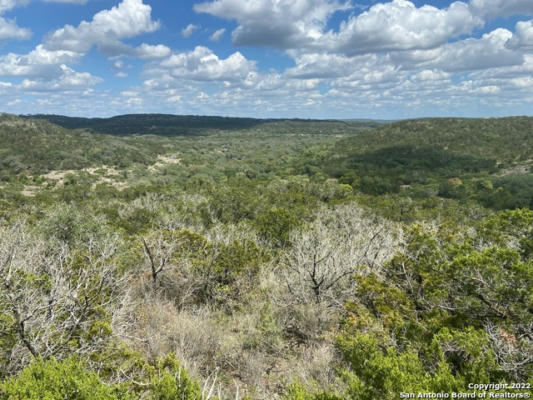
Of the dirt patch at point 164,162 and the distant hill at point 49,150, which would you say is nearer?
the distant hill at point 49,150

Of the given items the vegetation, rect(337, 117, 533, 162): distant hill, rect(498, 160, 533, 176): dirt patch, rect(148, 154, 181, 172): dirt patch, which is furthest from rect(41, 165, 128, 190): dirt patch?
rect(498, 160, 533, 176): dirt patch

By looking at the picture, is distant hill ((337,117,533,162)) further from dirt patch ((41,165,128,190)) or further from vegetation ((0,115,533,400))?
vegetation ((0,115,533,400))

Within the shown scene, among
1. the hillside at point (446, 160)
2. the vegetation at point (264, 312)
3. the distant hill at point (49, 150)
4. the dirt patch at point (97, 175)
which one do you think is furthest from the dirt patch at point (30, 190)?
the hillside at point (446, 160)

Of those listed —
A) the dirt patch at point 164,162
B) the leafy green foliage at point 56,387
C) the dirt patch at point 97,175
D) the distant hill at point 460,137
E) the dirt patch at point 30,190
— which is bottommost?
the dirt patch at point 30,190

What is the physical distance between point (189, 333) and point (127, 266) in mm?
4806

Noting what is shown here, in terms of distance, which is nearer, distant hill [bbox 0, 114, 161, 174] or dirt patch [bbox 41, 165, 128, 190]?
dirt patch [bbox 41, 165, 128, 190]

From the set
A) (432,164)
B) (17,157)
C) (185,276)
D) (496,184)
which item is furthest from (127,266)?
(432,164)

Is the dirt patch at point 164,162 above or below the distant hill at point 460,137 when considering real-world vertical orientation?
below

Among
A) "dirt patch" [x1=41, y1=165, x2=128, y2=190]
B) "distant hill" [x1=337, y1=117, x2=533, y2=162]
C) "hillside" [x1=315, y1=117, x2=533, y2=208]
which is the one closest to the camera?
"hillside" [x1=315, y1=117, x2=533, y2=208]

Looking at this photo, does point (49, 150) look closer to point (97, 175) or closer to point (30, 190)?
point (97, 175)

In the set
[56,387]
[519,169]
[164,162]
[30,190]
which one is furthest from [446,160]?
[56,387]

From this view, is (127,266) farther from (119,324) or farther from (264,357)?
(264,357)

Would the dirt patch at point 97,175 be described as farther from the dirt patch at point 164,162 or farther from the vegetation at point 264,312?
the vegetation at point 264,312

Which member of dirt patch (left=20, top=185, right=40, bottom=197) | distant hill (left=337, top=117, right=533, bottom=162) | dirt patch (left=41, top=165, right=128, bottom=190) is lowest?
dirt patch (left=20, top=185, right=40, bottom=197)
